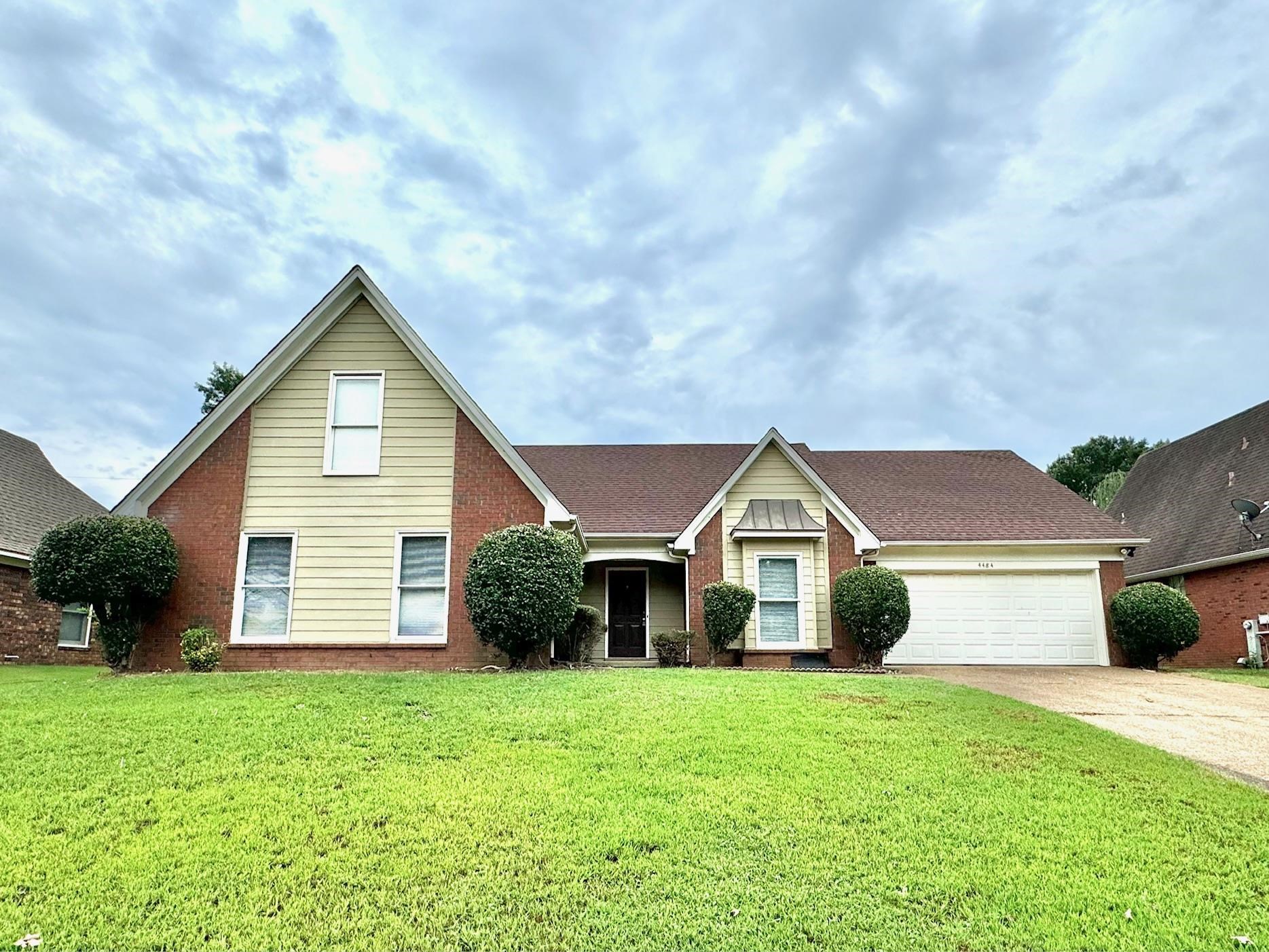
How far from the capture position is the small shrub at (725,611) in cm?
1485

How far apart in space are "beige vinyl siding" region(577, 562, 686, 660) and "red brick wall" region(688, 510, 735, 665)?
2008 millimetres

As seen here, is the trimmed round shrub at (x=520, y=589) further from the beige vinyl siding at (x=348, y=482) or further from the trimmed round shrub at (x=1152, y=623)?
the trimmed round shrub at (x=1152, y=623)

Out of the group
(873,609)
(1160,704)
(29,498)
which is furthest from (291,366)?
(1160,704)

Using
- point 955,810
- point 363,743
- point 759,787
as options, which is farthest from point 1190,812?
point 363,743

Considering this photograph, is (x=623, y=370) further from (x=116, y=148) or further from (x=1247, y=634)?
(x=1247, y=634)

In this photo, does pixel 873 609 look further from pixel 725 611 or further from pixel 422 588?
pixel 422 588

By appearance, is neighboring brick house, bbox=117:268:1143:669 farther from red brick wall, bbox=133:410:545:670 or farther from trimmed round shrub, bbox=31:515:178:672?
trimmed round shrub, bbox=31:515:178:672

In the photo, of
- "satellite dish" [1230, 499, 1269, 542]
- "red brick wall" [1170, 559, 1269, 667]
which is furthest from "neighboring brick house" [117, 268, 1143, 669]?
"satellite dish" [1230, 499, 1269, 542]

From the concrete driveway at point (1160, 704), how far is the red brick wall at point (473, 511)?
26.6ft

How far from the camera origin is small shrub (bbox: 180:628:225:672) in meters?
12.1

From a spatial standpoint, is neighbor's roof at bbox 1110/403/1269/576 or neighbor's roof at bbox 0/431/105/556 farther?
neighbor's roof at bbox 1110/403/1269/576

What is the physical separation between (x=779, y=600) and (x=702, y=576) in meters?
1.70

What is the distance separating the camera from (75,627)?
18484 mm

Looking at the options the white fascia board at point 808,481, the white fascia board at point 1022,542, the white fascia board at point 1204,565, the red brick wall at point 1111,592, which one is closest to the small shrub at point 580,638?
the white fascia board at point 808,481
